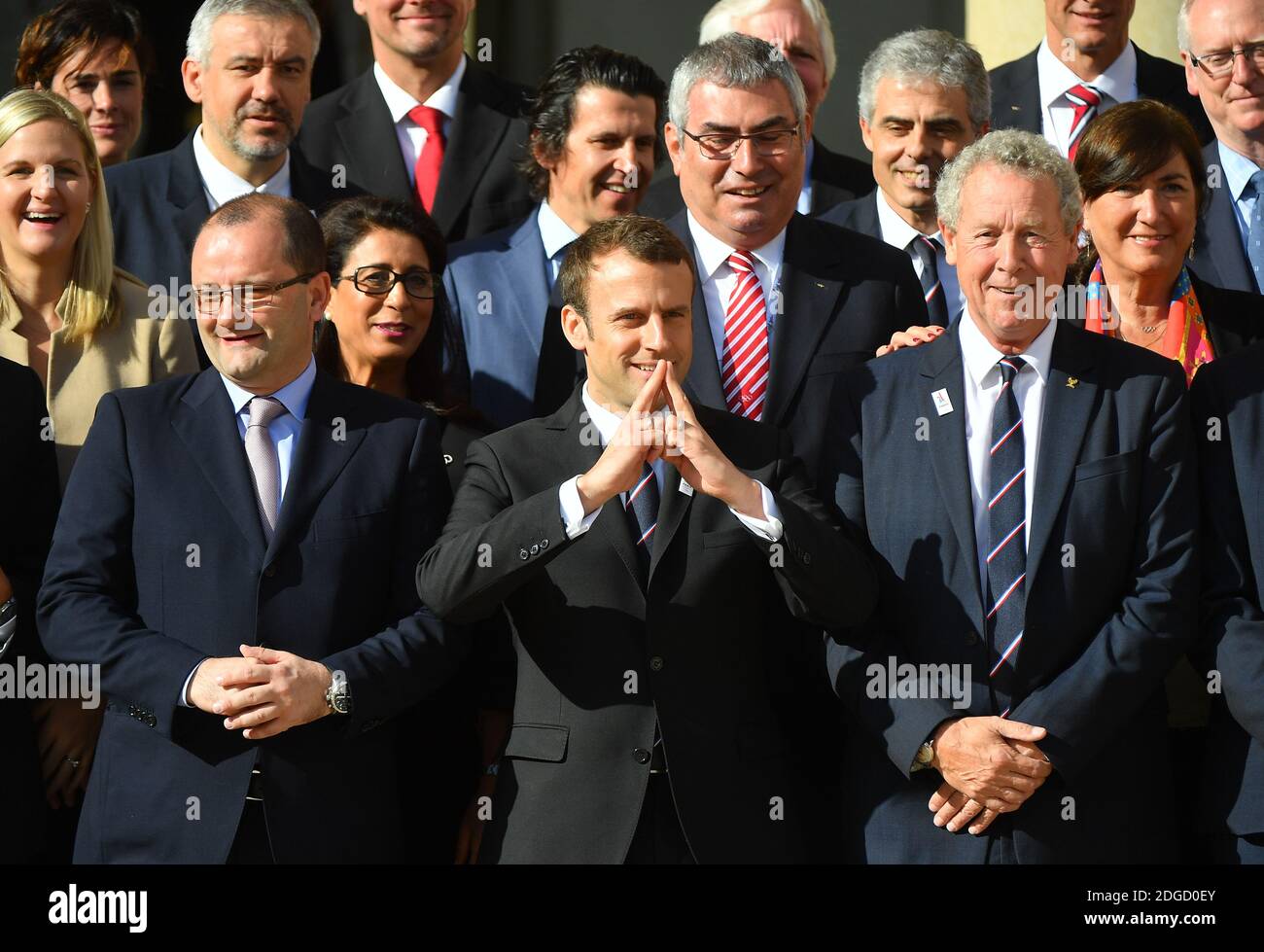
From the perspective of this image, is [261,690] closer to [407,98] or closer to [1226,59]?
[407,98]

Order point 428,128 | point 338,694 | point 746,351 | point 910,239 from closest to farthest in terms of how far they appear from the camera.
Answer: point 338,694
point 746,351
point 910,239
point 428,128

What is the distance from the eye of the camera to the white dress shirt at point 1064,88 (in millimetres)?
7379

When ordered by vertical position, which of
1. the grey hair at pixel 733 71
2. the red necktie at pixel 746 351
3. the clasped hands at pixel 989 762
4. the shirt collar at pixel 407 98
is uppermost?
the shirt collar at pixel 407 98

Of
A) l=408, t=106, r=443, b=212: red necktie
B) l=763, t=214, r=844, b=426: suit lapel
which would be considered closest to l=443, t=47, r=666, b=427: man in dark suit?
l=408, t=106, r=443, b=212: red necktie

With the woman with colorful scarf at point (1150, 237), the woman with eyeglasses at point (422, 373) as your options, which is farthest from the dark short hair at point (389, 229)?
the woman with colorful scarf at point (1150, 237)

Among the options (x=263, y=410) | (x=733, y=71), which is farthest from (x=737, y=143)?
(x=263, y=410)

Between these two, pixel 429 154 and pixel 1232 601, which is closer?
pixel 1232 601

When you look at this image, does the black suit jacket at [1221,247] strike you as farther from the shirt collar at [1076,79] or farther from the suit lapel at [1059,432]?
the suit lapel at [1059,432]

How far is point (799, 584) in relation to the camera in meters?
4.65

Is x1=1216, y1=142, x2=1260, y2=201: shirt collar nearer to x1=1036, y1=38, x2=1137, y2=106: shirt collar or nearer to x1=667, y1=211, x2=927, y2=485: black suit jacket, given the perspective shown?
x1=1036, y1=38, x2=1137, y2=106: shirt collar

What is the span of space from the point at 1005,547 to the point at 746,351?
116 centimetres

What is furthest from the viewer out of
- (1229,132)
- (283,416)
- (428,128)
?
(428,128)

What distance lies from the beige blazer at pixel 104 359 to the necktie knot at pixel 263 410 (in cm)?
71

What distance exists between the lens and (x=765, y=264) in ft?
19.1
